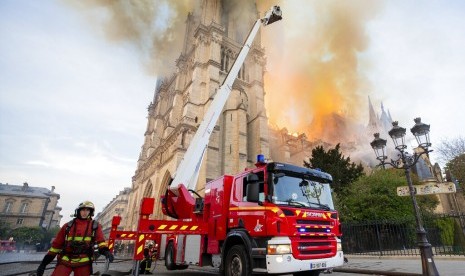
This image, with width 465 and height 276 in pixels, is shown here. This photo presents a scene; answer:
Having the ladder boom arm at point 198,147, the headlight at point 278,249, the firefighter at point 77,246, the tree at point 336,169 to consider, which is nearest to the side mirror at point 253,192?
the headlight at point 278,249

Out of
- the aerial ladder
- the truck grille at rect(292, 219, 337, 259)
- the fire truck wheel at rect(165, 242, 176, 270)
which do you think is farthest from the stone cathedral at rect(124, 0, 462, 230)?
the truck grille at rect(292, 219, 337, 259)

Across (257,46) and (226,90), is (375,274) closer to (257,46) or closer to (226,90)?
(226,90)

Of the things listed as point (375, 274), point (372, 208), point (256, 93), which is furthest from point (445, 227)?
point (256, 93)

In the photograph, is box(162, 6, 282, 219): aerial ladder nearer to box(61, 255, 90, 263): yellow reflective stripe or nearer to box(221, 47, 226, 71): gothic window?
box(61, 255, 90, 263): yellow reflective stripe

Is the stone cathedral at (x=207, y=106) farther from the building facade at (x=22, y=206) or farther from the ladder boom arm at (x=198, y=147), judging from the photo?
the building facade at (x=22, y=206)

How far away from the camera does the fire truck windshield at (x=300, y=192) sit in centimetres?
567

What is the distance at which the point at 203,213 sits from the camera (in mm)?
7676

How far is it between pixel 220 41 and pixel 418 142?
29484 mm

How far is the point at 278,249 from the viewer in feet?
16.7

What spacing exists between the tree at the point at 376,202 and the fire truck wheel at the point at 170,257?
46.0 ft

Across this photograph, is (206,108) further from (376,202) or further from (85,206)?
(85,206)

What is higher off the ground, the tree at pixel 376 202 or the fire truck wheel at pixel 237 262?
the tree at pixel 376 202

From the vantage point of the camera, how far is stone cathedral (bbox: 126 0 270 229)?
90.0 ft

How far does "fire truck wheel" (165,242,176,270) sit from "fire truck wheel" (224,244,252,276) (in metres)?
3.74
